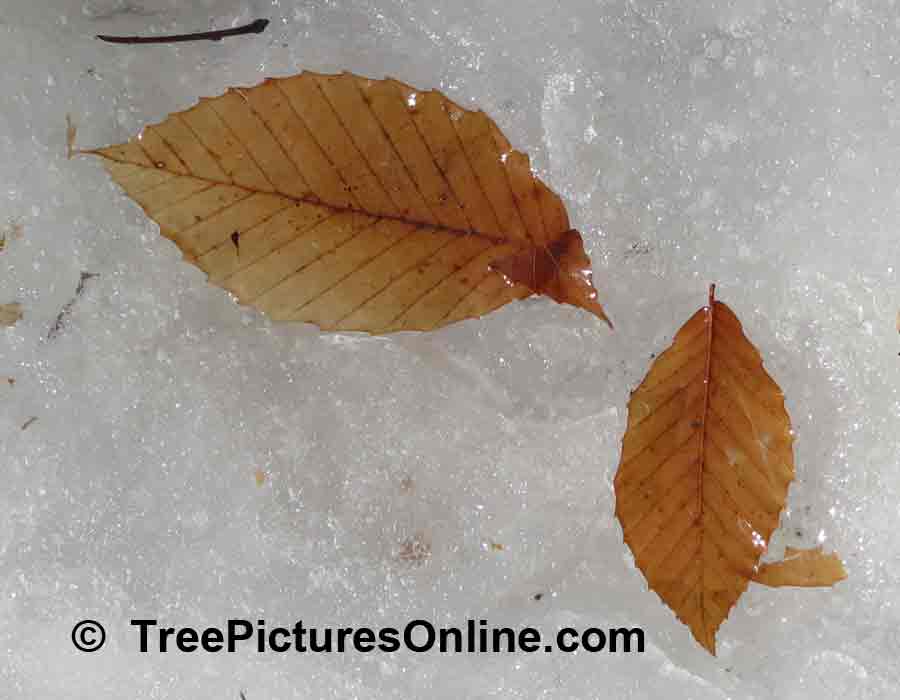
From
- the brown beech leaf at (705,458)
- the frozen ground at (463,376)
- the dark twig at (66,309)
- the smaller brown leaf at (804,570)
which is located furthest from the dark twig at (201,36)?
the smaller brown leaf at (804,570)

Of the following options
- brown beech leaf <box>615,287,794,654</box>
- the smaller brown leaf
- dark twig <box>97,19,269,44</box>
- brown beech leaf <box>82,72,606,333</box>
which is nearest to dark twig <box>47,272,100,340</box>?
brown beech leaf <box>82,72,606,333</box>

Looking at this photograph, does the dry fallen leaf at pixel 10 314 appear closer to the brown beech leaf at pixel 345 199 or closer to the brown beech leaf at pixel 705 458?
the brown beech leaf at pixel 345 199

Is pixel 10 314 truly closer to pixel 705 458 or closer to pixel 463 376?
pixel 463 376

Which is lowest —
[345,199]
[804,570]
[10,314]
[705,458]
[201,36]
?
[804,570]

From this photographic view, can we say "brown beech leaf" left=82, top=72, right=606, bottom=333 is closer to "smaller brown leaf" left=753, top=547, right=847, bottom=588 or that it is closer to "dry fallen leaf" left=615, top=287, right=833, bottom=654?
"dry fallen leaf" left=615, top=287, right=833, bottom=654

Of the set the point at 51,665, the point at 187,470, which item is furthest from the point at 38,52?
the point at 51,665

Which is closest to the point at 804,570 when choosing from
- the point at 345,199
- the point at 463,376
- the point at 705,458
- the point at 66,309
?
the point at 705,458
